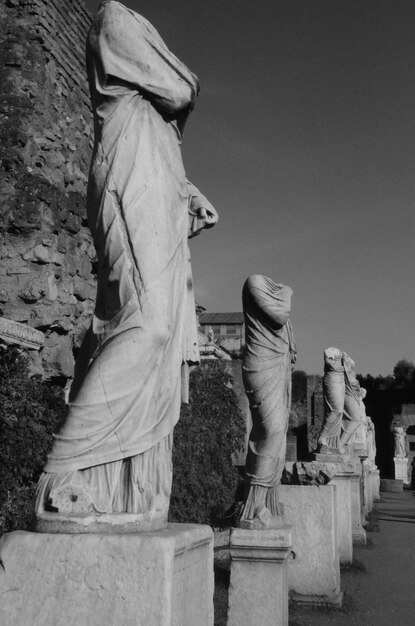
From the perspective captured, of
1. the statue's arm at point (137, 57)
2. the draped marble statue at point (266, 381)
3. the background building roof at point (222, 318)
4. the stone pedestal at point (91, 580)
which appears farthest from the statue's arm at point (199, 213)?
the background building roof at point (222, 318)

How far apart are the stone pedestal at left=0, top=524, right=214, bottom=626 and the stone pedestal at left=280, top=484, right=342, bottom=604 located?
14.7ft

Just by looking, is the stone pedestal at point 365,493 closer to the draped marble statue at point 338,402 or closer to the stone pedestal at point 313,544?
the draped marble statue at point 338,402

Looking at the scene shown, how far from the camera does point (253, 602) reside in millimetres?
4703

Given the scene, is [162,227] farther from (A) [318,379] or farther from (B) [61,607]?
(A) [318,379]

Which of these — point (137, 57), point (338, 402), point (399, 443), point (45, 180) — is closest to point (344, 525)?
point (338, 402)

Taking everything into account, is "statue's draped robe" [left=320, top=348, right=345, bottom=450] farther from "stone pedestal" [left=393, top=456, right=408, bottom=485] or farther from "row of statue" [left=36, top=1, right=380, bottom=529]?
"stone pedestal" [left=393, top=456, right=408, bottom=485]

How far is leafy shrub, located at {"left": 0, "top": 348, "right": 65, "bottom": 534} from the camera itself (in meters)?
5.63

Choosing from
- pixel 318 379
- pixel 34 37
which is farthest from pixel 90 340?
pixel 318 379

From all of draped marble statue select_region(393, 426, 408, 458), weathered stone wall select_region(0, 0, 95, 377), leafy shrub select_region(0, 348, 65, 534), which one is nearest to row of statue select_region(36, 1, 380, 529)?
leafy shrub select_region(0, 348, 65, 534)

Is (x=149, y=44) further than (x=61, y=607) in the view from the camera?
Yes

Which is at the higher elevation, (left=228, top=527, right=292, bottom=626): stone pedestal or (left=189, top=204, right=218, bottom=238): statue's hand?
(left=189, top=204, right=218, bottom=238): statue's hand

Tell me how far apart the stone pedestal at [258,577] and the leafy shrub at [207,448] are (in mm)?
3928

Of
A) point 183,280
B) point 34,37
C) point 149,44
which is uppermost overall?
point 34,37

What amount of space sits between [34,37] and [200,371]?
7311 millimetres
